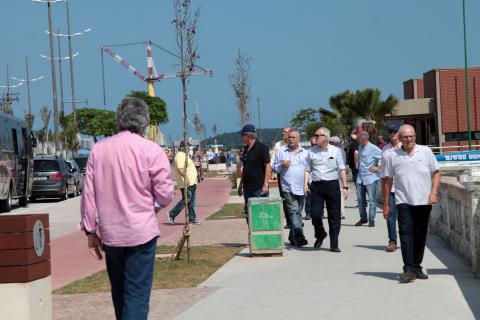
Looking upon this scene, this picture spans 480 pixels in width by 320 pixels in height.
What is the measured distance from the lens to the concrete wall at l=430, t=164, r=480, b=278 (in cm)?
995

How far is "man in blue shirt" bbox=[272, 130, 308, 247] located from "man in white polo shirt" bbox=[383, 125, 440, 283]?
3505 mm


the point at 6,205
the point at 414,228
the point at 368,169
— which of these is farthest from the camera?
the point at 6,205

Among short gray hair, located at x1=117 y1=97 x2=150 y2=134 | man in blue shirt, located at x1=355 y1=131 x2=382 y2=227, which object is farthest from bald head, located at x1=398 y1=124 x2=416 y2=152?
man in blue shirt, located at x1=355 y1=131 x2=382 y2=227

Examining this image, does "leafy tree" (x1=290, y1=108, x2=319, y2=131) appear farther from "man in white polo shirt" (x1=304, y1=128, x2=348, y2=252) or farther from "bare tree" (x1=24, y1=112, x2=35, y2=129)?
"man in white polo shirt" (x1=304, y1=128, x2=348, y2=252)

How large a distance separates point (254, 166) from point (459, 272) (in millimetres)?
3931

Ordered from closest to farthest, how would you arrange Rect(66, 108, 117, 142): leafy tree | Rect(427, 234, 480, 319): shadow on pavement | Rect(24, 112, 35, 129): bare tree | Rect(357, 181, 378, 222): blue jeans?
Rect(427, 234, 480, 319): shadow on pavement < Rect(357, 181, 378, 222): blue jeans < Rect(24, 112, 35, 129): bare tree < Rect(66, 108, 117, 142): leafy tree

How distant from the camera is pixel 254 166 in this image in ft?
43.7

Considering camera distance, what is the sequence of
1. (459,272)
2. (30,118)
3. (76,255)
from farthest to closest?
(30,118) < (76,255) < (459,272)

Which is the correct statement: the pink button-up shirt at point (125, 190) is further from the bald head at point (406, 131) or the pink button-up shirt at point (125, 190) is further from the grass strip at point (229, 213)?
the grass strip at point (229, 213)

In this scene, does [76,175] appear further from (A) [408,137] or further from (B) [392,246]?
(A) [408,137]

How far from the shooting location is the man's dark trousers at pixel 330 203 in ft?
42.8

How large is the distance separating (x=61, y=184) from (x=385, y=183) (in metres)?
25.1

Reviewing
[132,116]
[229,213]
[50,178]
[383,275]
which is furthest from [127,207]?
[50,178]

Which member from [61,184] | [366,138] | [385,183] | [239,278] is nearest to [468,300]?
[385,183]
